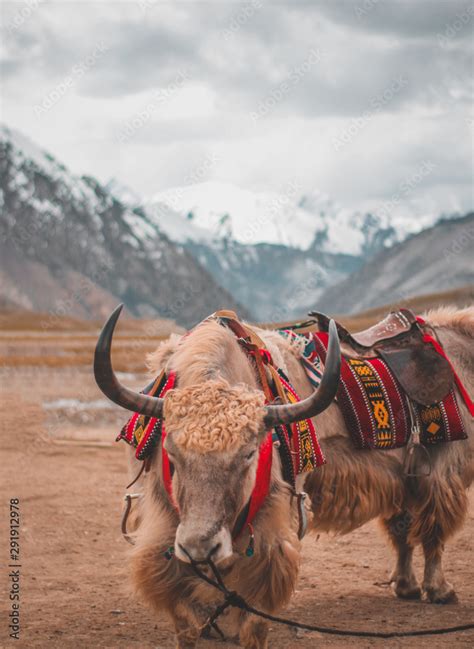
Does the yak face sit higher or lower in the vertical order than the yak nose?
higher

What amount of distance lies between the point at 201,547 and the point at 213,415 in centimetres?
69

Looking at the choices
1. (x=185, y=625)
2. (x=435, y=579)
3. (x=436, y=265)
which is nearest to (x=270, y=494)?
(x=185, y=625)

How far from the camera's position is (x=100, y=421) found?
690 inches

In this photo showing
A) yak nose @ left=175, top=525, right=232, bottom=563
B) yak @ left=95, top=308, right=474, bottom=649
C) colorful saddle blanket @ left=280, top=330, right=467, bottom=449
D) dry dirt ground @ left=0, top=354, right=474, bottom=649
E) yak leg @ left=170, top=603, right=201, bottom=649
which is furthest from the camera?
colorful saddle blanket @ left=280, top=330, right=467, bottom=449

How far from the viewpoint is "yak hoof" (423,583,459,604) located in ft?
20.5

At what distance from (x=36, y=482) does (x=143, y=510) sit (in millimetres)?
6141

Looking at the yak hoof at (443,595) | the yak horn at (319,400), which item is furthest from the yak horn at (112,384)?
the yak hoof at (443,595)

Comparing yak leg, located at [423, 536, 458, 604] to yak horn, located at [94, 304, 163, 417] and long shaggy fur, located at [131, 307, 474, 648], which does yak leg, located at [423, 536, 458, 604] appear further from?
yak horn, located at [94, 304, 163, 417]

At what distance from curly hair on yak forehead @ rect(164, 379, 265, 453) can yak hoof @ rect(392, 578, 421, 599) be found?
2939 mm

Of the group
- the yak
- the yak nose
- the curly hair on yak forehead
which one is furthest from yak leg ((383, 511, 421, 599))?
the yak nose

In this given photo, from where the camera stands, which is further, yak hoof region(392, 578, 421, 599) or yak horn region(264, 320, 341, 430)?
yak hoof region(392, 578, 421, 599)

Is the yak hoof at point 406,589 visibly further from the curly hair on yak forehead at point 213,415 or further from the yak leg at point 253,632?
the curly hair on yak forehead at point 213,415

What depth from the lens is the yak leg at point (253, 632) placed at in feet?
15.4

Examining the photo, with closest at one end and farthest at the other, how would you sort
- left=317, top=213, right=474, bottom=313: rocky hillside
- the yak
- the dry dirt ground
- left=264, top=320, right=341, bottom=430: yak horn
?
the yak
left=264, top=320, right=341, bottom=430: yak horn
the dry dirt ground
left=317, top=213, right=474, bottom=313: rocky hillside
